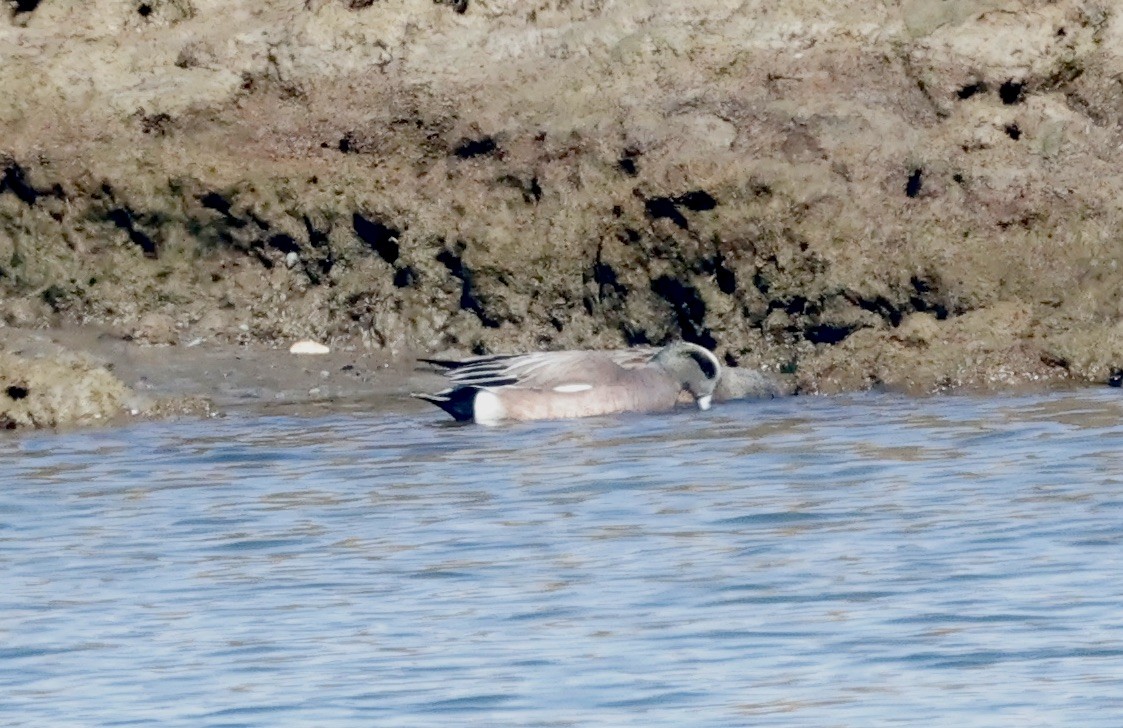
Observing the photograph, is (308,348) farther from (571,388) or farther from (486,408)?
(571,388)

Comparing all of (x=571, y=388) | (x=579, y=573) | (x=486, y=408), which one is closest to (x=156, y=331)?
(x=486, y=408)

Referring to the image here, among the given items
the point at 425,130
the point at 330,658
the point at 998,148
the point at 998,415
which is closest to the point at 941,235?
the point at 998,148

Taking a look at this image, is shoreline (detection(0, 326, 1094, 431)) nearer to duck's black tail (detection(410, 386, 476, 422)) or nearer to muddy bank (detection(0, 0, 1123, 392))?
muddy bank (detection(0, 0, 1123, 392))

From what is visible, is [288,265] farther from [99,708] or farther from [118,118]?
[99,708]

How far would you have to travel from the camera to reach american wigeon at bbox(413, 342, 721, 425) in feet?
37.9

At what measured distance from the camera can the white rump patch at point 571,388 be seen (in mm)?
11594

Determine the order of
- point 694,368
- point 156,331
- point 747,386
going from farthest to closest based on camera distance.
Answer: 1. point 156,331
2. point 747,386
3. point 694,368

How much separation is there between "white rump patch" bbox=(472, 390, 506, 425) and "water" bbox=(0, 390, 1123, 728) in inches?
15.6

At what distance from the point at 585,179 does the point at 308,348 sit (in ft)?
5.88

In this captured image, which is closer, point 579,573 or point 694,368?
point 579,573

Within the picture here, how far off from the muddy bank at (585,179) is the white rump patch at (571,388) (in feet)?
3.28

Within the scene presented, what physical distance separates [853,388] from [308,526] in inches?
161

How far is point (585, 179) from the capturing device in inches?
488

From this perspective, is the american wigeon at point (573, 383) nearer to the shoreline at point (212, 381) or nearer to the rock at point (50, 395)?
the shoreline at point (212, 381)
